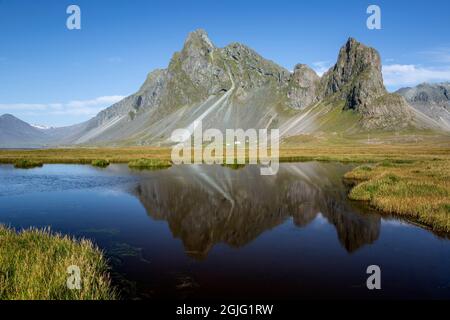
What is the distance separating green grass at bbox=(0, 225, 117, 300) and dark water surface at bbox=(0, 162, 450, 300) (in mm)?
1745

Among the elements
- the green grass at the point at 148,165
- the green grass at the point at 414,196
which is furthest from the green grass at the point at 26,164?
the green grass at the point at 414,196

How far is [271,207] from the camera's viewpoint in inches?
1604

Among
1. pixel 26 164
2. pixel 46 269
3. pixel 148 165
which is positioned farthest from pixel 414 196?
pixel 26 164

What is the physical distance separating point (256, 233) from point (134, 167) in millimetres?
60186

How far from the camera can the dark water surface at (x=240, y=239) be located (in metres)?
19.0

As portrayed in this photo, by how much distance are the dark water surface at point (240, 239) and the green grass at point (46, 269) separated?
5.72 feet

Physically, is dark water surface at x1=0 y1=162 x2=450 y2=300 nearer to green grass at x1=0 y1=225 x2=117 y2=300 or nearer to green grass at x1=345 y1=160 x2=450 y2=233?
green grass at x1=345 y1=160 x2=450 y2=233

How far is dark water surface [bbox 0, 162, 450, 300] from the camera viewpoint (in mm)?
19000

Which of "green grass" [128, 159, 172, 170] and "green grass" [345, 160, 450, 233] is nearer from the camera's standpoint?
"green grass" [345, 160, 450, 233]

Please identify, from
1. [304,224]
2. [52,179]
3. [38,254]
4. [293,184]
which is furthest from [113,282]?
[52,179]

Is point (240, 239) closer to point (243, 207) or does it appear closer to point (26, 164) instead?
point (243, 207)

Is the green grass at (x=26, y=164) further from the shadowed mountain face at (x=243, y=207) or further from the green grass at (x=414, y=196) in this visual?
the green grass at (x=414, y=196)

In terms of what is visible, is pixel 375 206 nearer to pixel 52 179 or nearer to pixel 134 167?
pixel 52 179

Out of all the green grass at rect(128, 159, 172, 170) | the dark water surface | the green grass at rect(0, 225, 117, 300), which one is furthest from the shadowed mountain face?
the green grass at rect(128, 159, 172, 170)
